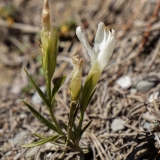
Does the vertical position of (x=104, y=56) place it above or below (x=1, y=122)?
below

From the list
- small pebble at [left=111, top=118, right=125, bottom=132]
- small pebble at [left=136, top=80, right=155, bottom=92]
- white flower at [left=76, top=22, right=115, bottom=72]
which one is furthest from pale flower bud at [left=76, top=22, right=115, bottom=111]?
small pebble at [left=136, top=80, right=155, bottom=92]

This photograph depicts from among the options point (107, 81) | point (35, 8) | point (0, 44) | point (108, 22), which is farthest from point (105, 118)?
point (35, 8)

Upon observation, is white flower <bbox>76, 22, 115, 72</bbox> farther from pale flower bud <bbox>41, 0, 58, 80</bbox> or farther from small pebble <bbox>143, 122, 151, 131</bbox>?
small pebble <bbox>143, 122, 151, 131</bbox>

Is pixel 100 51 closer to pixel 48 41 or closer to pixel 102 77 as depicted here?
pixel 48 41

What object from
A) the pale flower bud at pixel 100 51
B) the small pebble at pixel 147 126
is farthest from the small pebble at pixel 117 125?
Answer: the pale flower bud at pixel 100 51

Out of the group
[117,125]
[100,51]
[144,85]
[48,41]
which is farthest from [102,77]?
[48,41]

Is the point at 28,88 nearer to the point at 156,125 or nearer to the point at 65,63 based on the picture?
the point at 65,63
